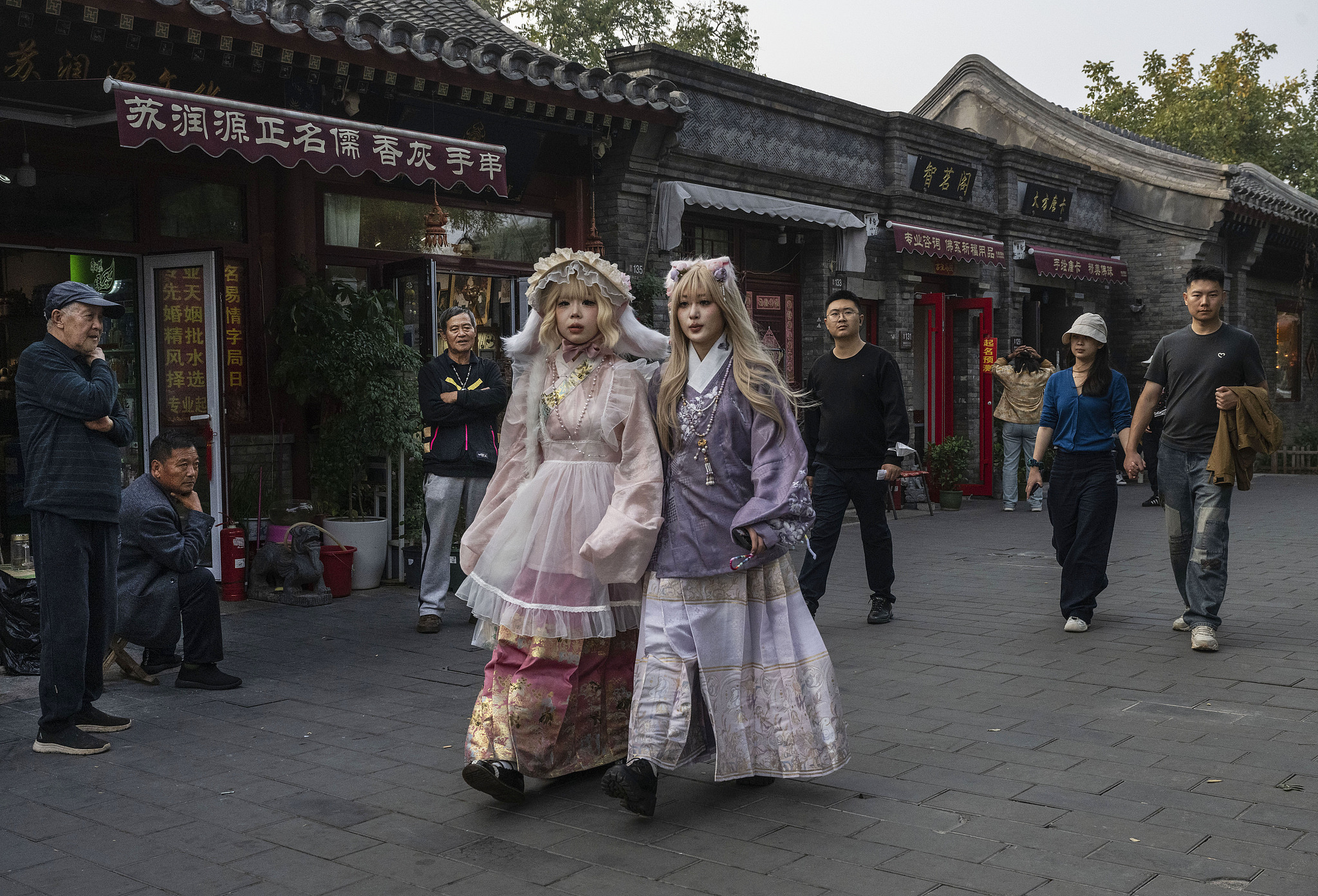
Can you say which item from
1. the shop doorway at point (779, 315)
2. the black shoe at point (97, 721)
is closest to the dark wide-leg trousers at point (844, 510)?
the black shoe at point (97, 721)

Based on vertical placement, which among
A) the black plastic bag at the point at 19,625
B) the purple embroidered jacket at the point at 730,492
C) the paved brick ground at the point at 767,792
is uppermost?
the purple embroidered jacket at the point at 730,492

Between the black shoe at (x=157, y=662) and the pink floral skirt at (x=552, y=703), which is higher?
the pink floral skirt at (x=552, y=703)

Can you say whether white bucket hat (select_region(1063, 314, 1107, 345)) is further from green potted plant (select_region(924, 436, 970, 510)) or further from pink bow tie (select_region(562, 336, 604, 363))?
green potted plant (select_region(924, 436, 970, 510))

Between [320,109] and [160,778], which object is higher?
[320,109]

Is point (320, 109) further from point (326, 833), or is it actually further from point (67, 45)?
point (326, 833)

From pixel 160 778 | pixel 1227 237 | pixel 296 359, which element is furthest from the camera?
pixel 1227 237

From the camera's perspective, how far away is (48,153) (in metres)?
7.86

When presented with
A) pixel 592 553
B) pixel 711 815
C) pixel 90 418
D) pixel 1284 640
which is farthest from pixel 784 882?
pixel 1284 640

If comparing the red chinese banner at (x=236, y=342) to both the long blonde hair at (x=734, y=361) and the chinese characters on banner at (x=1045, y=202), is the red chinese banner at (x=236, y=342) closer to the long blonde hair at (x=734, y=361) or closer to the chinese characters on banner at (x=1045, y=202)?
the long blonde hair at (x=734, y=361)

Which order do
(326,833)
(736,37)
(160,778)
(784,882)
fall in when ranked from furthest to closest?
(736,37)
(160,778)
(326,833)
(784,882)

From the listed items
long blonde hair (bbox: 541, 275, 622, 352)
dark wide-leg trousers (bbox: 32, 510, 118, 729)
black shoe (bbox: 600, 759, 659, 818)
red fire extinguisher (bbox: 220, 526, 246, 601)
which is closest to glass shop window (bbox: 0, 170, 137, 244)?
red fire extinguisher (bbox: 220, 526, 246, 601)

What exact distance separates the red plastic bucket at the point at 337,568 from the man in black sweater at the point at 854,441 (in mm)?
3228

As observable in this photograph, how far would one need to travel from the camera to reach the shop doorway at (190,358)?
8.49m

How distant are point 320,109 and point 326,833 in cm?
644
